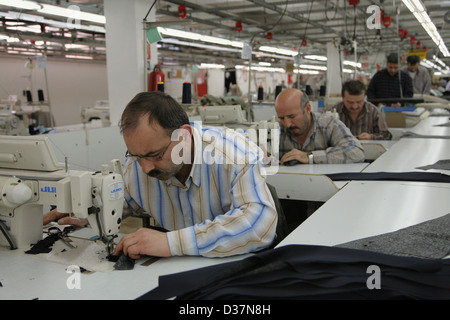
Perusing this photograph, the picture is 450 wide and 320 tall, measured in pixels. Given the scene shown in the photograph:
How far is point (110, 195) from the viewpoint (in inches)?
57.4

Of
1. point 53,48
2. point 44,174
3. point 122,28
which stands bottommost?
point 44,174

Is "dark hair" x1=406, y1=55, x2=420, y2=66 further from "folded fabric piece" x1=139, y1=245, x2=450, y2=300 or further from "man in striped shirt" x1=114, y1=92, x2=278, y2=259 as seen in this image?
"folded fabric piece" x1=139, y1=245, x2=450, y2=300

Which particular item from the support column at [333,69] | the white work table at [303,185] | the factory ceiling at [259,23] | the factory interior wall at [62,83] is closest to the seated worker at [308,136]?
the white work table at [303,185]

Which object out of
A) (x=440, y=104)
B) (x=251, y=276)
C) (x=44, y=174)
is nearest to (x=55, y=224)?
(x=44, y=174)

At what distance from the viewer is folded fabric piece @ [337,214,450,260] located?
4.10ft

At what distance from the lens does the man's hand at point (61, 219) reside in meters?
1.78

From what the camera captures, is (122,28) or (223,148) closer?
(223,148)

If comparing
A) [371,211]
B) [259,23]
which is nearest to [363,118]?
[371,211]

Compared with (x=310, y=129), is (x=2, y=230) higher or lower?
lower

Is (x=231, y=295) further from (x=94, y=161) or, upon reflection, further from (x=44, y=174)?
(x=94, y=161)

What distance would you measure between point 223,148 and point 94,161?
310 cm

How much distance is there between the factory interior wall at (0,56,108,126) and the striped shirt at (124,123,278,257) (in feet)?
45.0

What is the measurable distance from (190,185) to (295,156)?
5.00 ft

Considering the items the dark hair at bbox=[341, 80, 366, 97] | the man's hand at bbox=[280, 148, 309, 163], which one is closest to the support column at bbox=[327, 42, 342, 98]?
the dark hair at bbox=[341, 80, 366, 97]
